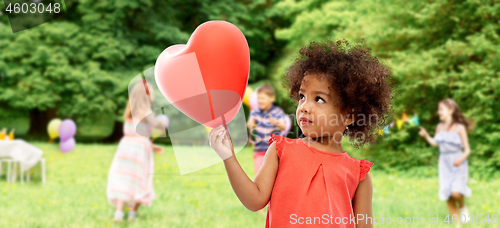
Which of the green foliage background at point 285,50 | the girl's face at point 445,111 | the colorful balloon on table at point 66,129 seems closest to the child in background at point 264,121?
the girl's face at point 445,111

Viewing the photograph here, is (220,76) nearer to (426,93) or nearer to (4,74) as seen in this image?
(426,93)

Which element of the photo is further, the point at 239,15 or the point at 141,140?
the point at 239,15

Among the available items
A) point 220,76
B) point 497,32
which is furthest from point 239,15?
point 220,76

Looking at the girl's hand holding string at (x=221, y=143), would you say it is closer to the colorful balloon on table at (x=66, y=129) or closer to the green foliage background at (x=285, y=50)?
the colorful balloon on table at (x=66, y=129)

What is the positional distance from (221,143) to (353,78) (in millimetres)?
493

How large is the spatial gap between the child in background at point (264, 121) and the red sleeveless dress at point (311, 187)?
292cm

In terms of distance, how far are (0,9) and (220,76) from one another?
14.7 metres

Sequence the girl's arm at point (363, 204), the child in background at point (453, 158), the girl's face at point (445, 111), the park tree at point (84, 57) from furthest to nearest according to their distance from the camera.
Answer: the park tree at point (84, 57), the girl's face at point (445, 111), the child in background at point (453, 158), the girl's arm at point (363, 204)

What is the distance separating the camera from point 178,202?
16.2 ft

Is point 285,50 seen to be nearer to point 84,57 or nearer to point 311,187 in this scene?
point 84,57

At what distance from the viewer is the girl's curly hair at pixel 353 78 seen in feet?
4.45

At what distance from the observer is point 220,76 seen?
1267 millimetres

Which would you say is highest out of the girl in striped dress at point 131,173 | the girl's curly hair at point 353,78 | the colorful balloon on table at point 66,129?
the girl's curly hair at point 353,78

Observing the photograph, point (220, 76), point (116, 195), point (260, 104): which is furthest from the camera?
point (260, 104)
